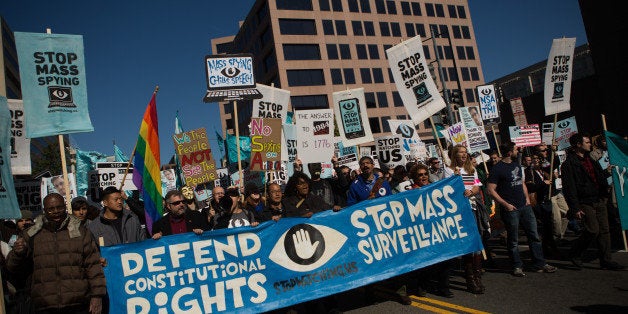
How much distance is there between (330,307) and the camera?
17.9ft

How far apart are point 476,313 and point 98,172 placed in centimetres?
944

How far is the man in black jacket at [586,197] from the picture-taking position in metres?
5.91

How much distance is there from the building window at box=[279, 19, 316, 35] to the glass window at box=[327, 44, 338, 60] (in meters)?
2.61

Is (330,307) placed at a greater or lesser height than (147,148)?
lesser

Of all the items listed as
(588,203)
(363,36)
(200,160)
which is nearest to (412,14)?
(363,36)

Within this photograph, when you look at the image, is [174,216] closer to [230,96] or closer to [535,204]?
[230,96]

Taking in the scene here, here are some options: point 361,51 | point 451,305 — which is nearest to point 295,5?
point 361,51

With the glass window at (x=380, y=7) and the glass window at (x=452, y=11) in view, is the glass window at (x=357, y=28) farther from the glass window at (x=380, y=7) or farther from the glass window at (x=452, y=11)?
the glass window at (x=452, y=11)

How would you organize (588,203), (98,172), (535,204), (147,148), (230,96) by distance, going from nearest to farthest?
(588,203) → (147,148) → (535,204) → (230,96) → (98,172)

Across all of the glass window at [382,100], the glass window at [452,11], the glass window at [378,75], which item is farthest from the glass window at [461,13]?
the glass window at [382,100]

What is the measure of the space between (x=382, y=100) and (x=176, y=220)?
4863cm

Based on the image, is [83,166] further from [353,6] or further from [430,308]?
[353,6]

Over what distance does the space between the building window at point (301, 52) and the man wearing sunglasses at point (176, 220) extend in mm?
43894

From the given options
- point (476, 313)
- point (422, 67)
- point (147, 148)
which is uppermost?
point (422, 67)
